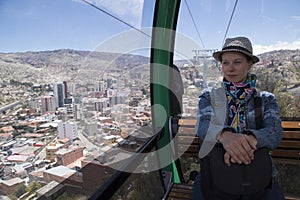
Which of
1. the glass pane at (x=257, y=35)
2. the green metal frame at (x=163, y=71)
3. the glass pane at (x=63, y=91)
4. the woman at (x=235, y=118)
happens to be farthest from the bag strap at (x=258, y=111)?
the green metal frame at (x=163, y=71)

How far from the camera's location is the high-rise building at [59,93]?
1.06m

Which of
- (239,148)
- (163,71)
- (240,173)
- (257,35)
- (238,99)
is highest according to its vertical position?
(257,35)

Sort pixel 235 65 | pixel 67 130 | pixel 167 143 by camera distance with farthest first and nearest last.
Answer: pixel 167 143
pixel 235 65
pixel 67 130

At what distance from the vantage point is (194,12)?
273 centimetres

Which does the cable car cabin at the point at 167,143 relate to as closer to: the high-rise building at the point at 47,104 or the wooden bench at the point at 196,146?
the wooden bench at the point at 196,146

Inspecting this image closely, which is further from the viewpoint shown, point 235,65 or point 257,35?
point 257,35

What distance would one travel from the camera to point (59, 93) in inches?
42.9

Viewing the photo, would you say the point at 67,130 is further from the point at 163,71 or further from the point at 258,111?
Result: the point at 163,71

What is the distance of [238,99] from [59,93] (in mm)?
1283

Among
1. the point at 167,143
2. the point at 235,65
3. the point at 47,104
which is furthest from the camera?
the point at 167,143

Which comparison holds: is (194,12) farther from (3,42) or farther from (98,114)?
(3,42)

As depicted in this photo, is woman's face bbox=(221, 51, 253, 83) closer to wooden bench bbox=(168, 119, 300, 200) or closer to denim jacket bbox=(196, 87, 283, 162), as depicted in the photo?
denim jacket bbox=(196, 87, 283, 162)

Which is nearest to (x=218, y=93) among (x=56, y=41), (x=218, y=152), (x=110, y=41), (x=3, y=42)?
(x=218, y=152)

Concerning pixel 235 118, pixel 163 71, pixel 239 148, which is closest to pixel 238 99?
pixel 235 118
